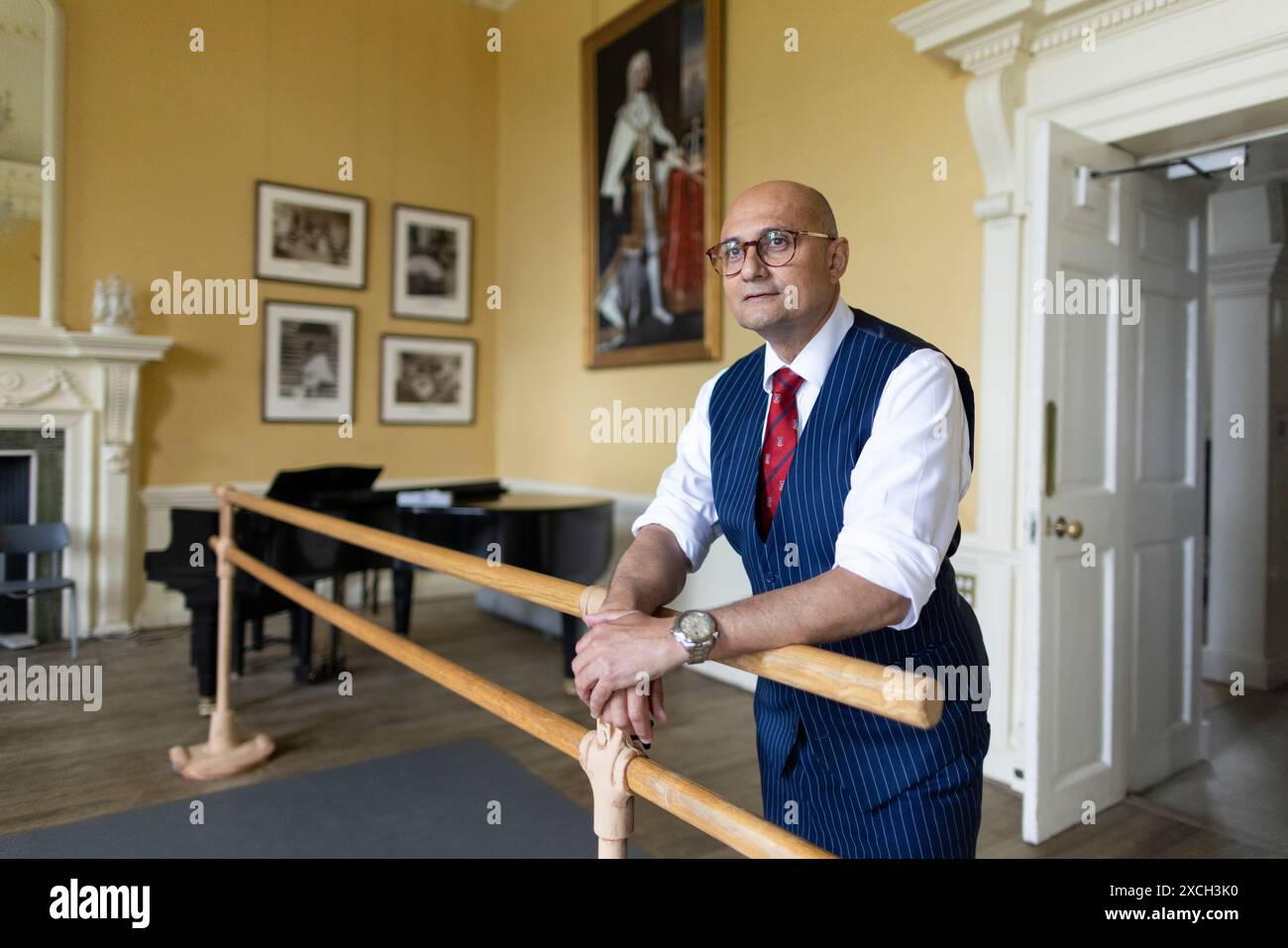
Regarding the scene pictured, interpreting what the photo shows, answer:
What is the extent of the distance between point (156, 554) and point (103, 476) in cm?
162

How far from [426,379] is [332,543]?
2.74 m

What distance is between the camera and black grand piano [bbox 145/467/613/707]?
418cm

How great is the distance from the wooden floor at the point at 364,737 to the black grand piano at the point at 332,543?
26 centimetres

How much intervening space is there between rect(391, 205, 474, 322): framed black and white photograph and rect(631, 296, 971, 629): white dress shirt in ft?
19.1

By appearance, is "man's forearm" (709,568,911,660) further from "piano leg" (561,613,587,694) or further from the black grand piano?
"piano leg" (561,613,587,694)

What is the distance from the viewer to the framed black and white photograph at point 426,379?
6.72 meters

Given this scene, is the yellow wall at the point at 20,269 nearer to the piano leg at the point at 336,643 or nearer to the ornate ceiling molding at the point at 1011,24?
the piano leg at the point at 336,643

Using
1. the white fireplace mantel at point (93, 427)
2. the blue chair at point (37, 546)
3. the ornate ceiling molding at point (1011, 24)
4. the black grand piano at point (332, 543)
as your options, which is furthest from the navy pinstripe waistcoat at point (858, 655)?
the white fireplace mantel at point (93, 427)

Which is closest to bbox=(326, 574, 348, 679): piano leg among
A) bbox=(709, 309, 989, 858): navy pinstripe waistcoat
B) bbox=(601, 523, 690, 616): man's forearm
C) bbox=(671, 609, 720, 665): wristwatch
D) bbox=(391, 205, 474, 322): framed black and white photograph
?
bbox=(391, 205, 474, 322): framed black and white photograph

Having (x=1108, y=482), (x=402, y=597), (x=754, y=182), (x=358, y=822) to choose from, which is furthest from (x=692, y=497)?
(x=402, y=597)
